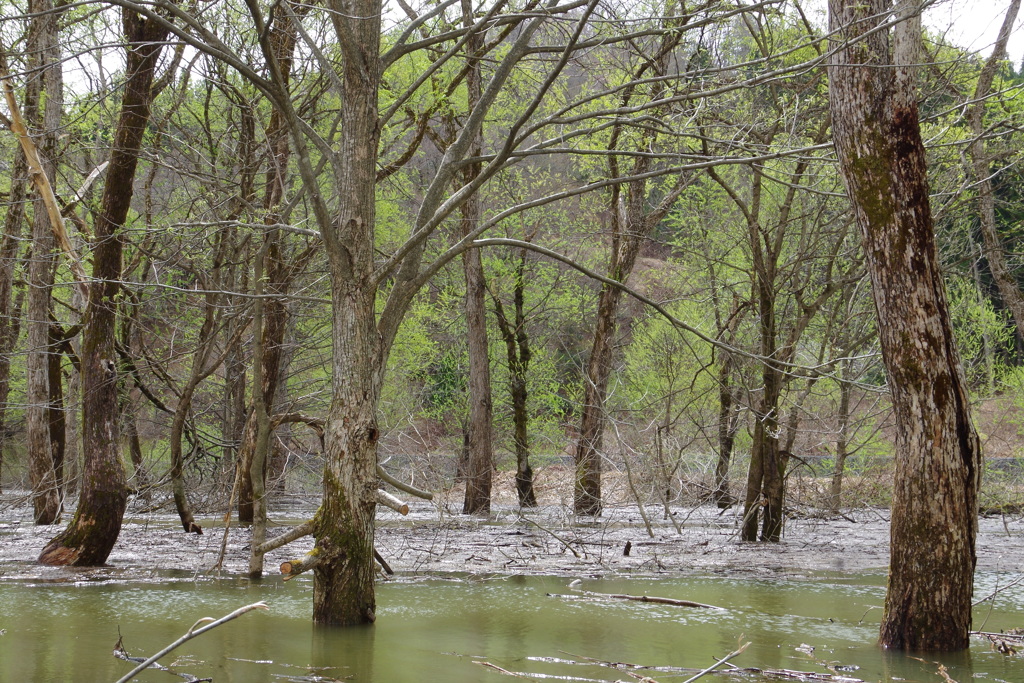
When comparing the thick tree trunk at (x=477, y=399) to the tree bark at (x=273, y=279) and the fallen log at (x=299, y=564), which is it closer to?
the tree bark at (x=273, y=279)

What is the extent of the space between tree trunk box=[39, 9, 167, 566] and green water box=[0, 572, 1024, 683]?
23.1 inches

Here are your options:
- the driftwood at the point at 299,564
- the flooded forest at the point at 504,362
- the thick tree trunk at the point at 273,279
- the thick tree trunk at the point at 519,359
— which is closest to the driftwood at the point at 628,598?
the flooded forest at the point at 504,362

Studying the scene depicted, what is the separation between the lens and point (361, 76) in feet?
21.3

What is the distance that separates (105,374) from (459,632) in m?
4.80

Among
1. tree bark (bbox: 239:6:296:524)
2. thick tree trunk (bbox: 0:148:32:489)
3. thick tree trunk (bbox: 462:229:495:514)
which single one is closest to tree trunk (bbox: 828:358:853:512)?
thick tree trunk (bbox: 462:229:495:514)

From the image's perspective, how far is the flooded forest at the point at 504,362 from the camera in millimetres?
5789

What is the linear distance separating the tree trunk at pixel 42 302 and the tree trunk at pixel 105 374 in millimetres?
2710

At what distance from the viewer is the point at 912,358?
228 inches

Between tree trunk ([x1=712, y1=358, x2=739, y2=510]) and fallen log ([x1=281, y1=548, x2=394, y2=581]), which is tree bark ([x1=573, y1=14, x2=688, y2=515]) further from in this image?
fallen log ([x1=281, y1=548, x2=394, y2=581])

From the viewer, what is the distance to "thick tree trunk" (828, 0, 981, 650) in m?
5.70

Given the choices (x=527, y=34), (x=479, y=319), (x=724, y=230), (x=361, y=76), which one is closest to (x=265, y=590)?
(x=361, y=76)

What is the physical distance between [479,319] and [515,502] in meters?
3.83

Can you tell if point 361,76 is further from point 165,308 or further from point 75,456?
point 75,456

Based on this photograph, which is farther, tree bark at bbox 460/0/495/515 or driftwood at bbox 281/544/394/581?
tree bark at bbox 460/0/495/515
